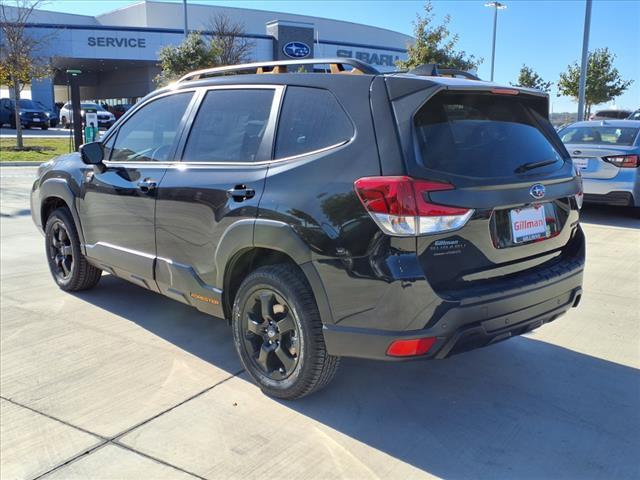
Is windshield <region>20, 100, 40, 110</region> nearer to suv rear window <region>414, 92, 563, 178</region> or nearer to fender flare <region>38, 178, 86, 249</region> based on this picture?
fender flare <region>38, 178, 86, 249</region>

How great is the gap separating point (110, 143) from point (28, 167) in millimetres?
14423

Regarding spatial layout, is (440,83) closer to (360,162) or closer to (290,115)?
(360,162)

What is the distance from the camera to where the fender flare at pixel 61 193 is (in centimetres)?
498

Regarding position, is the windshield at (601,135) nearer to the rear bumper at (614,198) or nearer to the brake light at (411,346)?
the rear bumper at (614,198)

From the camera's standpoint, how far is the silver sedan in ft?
28.5

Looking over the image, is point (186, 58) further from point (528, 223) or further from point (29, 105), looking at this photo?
point (528, 223)

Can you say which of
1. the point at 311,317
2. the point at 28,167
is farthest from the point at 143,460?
the point at 28,167

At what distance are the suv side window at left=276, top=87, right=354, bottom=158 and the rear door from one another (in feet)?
0.33

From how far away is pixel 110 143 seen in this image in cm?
480

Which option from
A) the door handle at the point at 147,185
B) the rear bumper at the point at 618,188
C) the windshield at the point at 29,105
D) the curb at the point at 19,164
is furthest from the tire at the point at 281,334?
the windshield at the point at 29,105

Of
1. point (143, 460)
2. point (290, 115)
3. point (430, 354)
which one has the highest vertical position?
point (290, 115)

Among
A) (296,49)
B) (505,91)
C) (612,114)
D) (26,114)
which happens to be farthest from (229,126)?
(26,114)

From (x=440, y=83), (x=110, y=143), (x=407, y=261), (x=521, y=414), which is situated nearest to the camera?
(x=407, y=261)

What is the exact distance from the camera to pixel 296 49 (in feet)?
113
